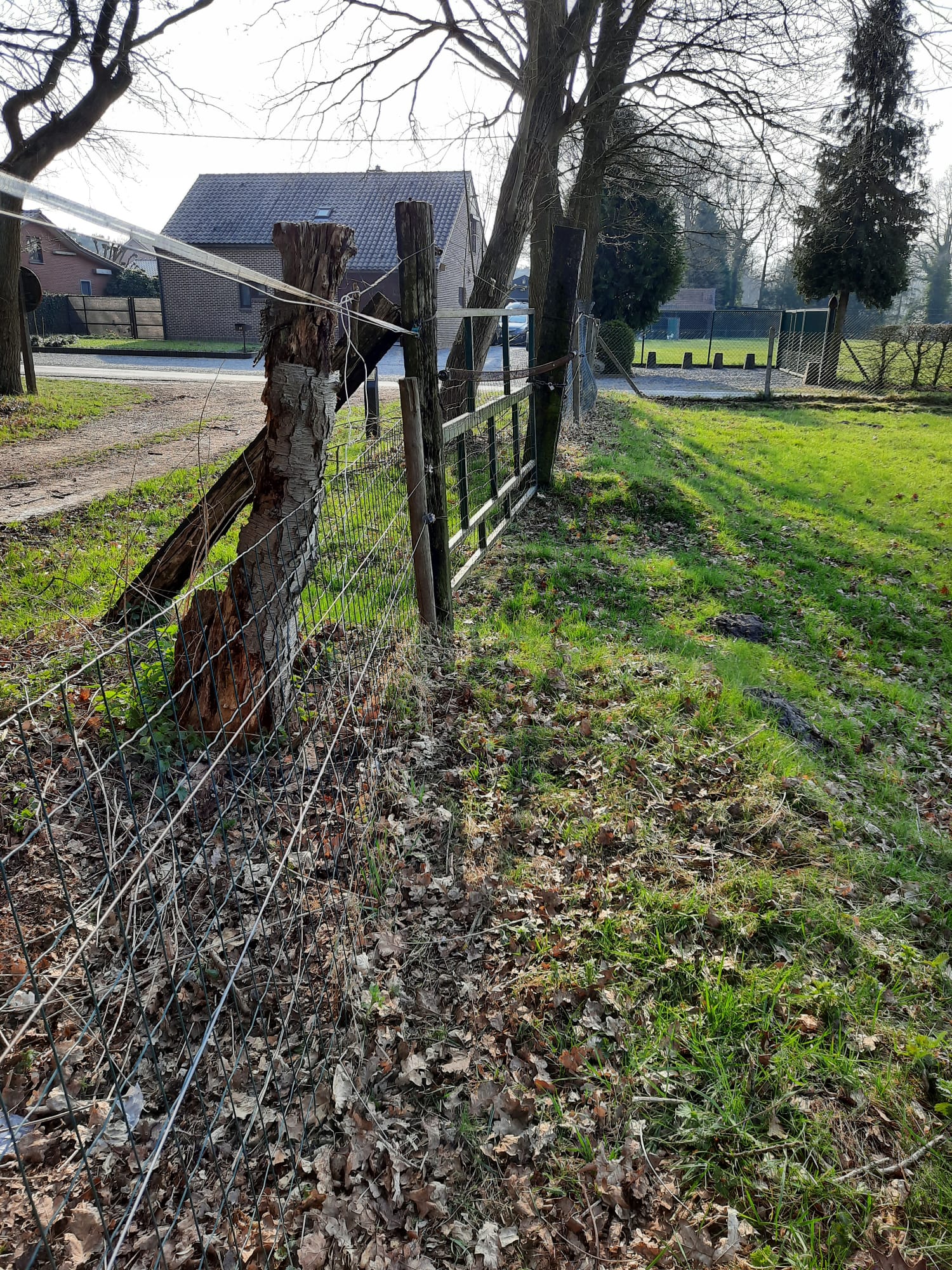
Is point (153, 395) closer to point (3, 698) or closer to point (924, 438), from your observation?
point (3, 698)

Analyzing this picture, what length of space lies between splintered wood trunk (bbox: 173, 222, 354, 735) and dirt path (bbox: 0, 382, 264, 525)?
2.64 m

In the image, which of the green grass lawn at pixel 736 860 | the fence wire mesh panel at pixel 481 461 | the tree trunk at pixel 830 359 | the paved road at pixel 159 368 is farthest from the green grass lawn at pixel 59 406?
the tree trunk at pixel 830 359

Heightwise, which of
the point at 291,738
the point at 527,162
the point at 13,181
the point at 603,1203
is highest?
the point at 527,162

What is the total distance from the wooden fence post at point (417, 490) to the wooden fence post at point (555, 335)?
166 inches

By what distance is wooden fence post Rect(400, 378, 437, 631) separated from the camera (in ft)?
15.6

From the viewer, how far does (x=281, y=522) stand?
3.42 meters

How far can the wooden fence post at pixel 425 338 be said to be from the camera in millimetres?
4598

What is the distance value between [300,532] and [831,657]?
4.22 metres

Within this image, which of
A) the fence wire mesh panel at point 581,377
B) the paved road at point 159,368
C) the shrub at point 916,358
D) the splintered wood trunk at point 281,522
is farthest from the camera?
the shrub at point 916,358

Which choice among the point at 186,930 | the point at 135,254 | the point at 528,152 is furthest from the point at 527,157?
the point at 186,930

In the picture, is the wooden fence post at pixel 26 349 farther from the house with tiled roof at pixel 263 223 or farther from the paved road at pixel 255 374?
the house with tiled roof at pixel 263 223

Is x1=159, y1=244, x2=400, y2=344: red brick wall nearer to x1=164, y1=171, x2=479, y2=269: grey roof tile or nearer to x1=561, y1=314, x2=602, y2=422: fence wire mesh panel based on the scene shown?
x1=164, y1=171, x2=479, y2=269: grey roof tile

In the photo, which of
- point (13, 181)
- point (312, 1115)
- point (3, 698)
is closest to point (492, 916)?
point (312, 1115)

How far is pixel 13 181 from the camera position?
133cm
